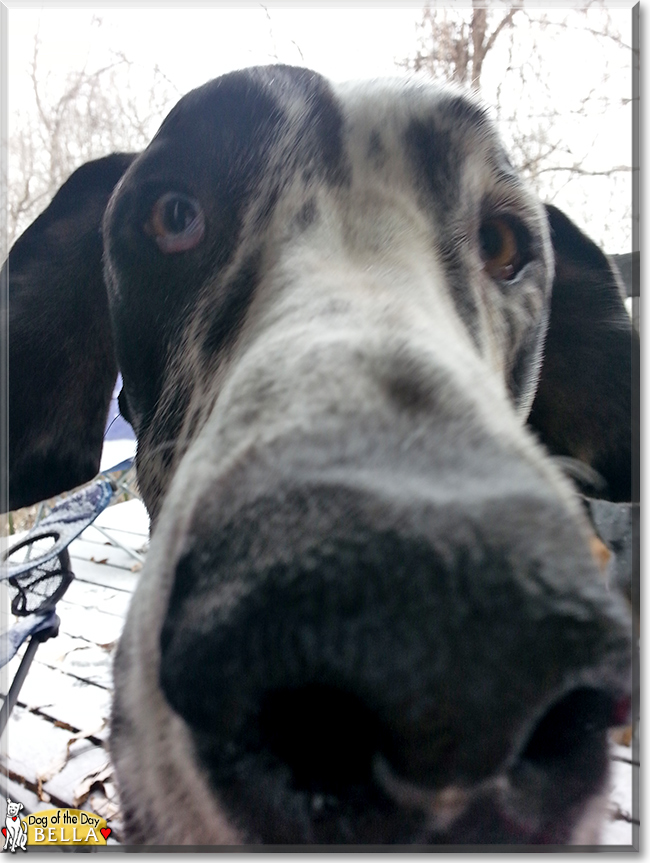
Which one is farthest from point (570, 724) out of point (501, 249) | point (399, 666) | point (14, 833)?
point (14, 833)

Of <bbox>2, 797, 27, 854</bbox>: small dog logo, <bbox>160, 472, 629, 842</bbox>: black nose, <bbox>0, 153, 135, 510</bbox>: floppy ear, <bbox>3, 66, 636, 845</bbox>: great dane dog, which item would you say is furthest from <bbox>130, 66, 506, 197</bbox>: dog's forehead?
<bbox>2, 797, 27, 854</bbox>: small dog logo

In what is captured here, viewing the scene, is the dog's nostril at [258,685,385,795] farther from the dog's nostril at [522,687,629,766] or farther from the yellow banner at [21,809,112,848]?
the yellow banner at [21,809,112,848]

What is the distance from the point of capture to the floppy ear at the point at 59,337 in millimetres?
1048

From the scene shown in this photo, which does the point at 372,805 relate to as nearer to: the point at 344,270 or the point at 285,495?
the point at 285,495

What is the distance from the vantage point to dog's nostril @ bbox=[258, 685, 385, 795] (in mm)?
295

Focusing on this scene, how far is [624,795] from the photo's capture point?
Answer: 666 mm

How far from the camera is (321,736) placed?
0.30 meters

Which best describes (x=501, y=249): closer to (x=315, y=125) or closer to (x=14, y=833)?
(x=315, y=125)

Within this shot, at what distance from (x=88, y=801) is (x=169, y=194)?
1392 millimetres

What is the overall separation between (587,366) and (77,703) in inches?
68.1

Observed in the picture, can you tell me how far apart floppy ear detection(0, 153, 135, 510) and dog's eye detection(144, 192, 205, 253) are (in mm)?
354

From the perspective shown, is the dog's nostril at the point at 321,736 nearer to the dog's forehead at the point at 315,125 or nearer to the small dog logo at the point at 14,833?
the dog's forehead at the point at 315,125

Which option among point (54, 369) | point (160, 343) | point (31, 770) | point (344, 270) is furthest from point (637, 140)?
point (31, 770)

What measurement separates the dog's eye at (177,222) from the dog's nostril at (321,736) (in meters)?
0.57
